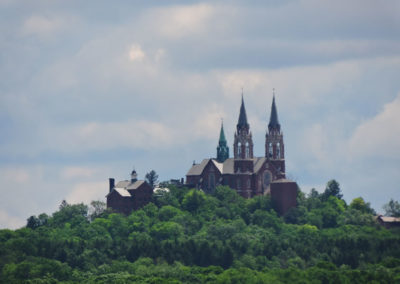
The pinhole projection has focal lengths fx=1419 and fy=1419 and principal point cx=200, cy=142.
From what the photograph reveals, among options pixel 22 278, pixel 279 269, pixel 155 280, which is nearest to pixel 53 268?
pixel 22 278

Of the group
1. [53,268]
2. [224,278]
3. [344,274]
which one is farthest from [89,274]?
[344,274]

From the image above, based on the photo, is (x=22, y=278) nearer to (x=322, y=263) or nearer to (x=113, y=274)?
(x=113, y=274)

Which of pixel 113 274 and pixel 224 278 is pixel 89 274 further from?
pixel 224 278

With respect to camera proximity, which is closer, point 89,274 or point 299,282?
point 299,282

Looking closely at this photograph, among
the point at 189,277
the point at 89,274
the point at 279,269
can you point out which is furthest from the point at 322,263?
the point at 89,274

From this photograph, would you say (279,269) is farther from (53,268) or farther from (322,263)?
(53,268)

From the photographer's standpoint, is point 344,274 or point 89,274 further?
point 89,274

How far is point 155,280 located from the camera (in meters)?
185

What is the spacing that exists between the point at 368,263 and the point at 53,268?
A: 44047 millimetres

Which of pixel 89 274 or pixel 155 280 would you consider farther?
pixel 89 274

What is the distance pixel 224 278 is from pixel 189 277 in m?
6.74

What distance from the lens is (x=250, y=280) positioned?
18388 cm

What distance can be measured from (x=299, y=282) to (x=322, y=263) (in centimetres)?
1429

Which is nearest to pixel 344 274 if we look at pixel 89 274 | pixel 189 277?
pixel 189 277
